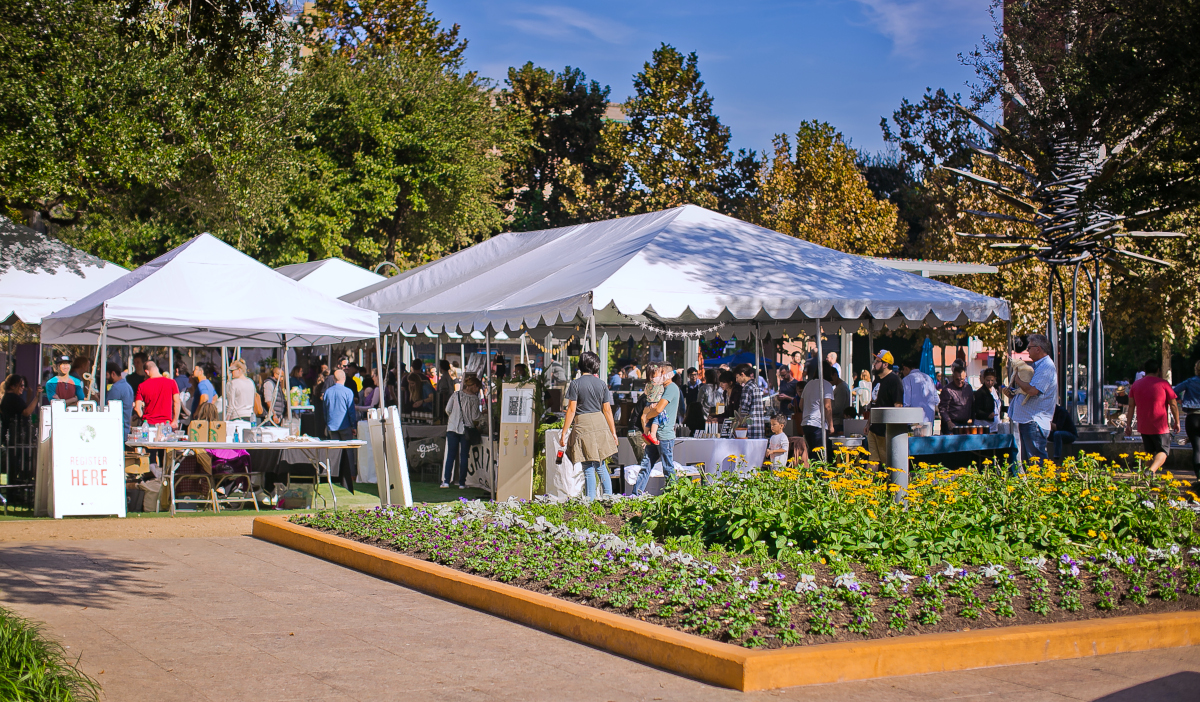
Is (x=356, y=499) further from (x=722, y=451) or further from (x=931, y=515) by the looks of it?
(x=931, y=515)

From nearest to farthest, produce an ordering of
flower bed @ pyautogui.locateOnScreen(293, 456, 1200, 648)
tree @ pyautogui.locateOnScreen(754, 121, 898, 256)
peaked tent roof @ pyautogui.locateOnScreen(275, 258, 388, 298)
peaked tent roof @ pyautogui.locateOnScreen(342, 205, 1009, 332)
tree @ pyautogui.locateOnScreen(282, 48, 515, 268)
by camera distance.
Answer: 1. flower bed @ pyautogui.locateOnScreen(293, 456, 1200, 648)
2. peaked tent roof @ pyautogui.locateOnScreen(342, 205, 1009, 332)
3. peaked tent roof @ pyautogui.locateOnScreen(275, 258, 388, 298)
4. tree @ pyautogui.locateOnScreen(282, 48, 515, 268)
5. tree @ pyautogui.locateOnScreen(754, 121, 898, 256)

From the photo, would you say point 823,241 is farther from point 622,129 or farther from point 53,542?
point 53,542

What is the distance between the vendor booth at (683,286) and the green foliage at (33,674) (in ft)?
22.5

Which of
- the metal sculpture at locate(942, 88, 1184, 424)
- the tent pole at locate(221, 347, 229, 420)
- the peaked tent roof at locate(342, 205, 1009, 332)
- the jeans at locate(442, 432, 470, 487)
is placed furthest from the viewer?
the tent pole at locate(221, 347, 229, 420)

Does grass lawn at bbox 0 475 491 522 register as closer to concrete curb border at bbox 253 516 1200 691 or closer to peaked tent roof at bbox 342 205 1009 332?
peaked tent roof at bbox 342 205 1009 332

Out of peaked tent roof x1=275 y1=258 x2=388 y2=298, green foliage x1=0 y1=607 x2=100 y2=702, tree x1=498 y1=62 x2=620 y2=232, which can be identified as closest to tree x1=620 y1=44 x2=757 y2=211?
tree x1=498 y1=62 x2=620 y2=232

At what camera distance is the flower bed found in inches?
235

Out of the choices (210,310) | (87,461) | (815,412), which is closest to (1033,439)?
(815,412)

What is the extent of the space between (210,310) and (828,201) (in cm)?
2452

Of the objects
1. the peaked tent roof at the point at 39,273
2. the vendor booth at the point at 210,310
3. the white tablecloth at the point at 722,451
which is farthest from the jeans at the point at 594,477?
the peaked tent roof at the point at 39,273

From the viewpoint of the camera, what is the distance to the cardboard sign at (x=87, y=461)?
11.1 meters

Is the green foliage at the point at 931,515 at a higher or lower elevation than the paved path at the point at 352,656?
higher

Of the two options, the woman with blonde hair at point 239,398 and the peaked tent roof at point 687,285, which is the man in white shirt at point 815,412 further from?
the woman with blonde hair at point 239,398

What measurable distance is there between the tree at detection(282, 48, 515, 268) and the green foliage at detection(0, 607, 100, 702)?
24.1 meters
